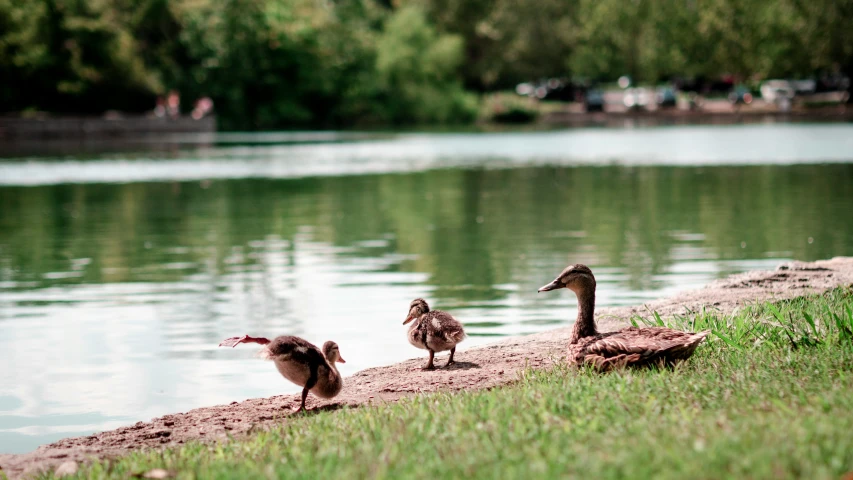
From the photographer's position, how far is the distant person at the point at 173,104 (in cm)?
8201

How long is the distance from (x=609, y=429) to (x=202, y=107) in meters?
81.4

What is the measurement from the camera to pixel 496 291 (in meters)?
15.2

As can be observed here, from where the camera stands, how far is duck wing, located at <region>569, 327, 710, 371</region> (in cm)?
840

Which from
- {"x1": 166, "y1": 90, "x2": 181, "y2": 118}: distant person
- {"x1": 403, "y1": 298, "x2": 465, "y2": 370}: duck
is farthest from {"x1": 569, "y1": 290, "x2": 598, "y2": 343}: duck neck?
{"x1": 166, "y1": 90, "x2": 181, "y2": 118}: distant person

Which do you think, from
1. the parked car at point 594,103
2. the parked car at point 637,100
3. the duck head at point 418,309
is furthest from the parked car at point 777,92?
the duck head at point 418,309

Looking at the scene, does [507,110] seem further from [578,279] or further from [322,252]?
[578,279]

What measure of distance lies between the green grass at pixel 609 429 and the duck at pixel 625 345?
14cm

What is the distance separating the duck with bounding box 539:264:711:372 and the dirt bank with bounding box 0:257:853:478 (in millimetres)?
603

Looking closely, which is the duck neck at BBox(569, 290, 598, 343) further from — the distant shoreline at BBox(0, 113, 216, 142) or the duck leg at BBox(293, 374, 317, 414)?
the distant shoreline at BBox(0, 113, 216, 142)

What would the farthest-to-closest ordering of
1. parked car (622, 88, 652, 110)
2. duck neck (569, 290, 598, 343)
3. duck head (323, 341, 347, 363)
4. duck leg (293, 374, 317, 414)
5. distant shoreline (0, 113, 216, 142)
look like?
parked car (622, 88, 652, 110) → distant shoreline (0, 113, 216, 142) → duck neck (569, 290, 598, 343) → duck head (323, 341, 347, 363) → duck leg (293, 374, 317, 414)

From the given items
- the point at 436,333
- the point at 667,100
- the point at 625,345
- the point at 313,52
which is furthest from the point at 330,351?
the point at 667,100

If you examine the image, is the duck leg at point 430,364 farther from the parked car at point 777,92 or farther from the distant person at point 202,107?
the parked car at point 777,92

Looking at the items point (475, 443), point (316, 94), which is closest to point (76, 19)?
point (316, 94)

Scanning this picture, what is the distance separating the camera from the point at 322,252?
19.8 m
